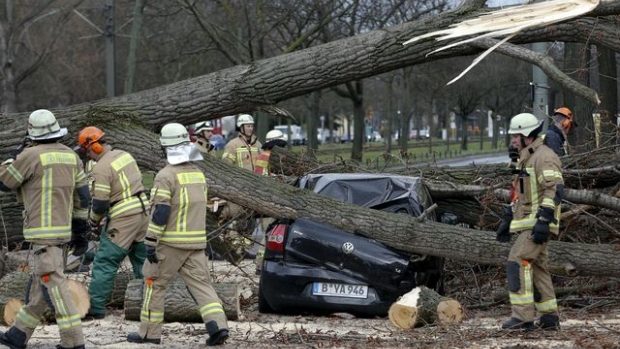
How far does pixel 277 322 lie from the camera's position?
27.1 feet

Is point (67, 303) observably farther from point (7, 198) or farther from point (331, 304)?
point (7, 198)

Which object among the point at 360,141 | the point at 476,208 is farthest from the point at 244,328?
the point at 360,141

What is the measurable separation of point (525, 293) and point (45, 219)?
3.69m

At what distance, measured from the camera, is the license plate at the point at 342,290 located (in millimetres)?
8344

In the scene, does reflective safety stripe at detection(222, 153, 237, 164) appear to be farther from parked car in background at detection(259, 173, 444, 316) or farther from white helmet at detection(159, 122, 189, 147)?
white helmet at detection(159, 122, 189, 147)

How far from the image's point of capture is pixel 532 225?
7.60 metres

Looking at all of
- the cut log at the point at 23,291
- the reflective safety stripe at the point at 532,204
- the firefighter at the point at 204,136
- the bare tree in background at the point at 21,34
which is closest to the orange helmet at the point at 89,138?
the cut log at the point at 23,291

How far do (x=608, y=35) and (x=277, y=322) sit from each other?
4.05 m

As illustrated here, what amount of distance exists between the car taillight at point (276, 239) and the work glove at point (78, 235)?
1715 mm

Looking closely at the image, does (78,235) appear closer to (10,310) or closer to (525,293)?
(10,310)

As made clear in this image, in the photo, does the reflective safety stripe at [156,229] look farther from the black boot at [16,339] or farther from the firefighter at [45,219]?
the black boot at [16,339]

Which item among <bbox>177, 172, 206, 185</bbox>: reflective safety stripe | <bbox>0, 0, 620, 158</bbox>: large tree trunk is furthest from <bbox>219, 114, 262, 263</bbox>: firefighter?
<bbox>177, 172, 206, 185</bbox>: reflective safety stripe

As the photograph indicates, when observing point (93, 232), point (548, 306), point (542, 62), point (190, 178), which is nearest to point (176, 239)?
point (190, 178)

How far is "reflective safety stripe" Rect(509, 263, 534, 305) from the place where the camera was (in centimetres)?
754
